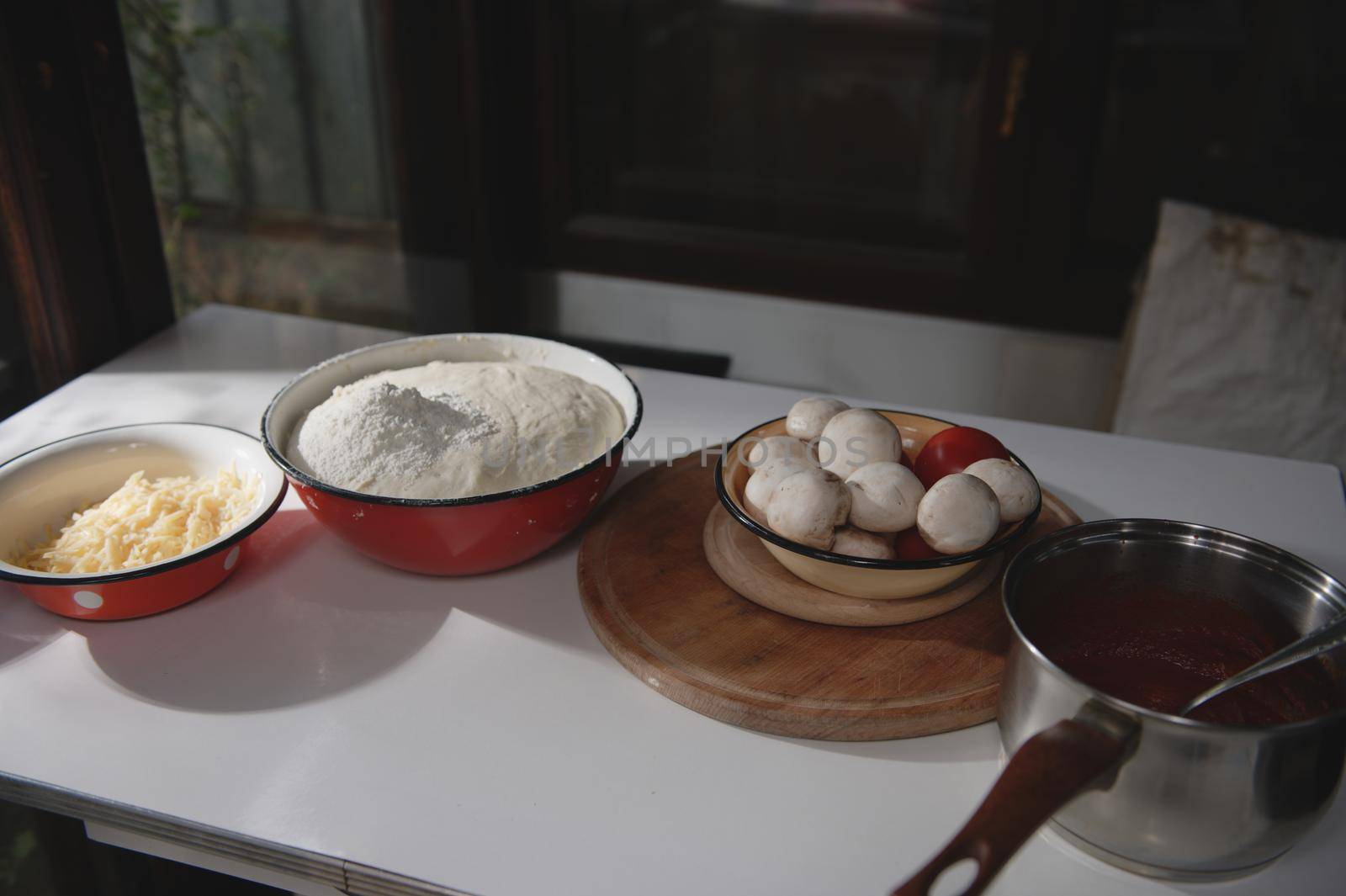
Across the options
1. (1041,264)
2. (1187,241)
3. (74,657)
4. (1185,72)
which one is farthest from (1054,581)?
(1185,72)

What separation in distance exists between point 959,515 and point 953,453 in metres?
0.13

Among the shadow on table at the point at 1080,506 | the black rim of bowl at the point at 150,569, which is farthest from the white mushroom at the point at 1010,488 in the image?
the black rim of bowl at the point at 150,569

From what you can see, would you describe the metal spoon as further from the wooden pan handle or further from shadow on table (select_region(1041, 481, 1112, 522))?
shadow on table (select_region(1041, 481, 1112, 522))

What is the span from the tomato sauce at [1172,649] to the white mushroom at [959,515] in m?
0.08

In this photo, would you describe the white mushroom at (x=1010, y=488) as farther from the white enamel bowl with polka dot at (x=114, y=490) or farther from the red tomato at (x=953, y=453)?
→ the white enamel bowl with polka dot at (x=114, y=490)

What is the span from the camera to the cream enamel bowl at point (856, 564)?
0.87 m

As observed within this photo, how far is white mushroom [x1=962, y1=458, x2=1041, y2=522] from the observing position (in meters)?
0.91

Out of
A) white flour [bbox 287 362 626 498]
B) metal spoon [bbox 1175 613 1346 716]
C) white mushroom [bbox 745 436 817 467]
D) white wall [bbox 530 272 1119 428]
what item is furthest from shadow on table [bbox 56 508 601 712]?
white wall [bbox 530 272 1119 428]

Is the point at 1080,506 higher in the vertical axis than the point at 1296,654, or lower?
lower

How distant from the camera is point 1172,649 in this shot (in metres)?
0.86

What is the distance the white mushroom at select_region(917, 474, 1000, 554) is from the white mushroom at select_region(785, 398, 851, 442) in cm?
16

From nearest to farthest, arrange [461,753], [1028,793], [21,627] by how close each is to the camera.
Result: [1028,793] < [461,753] < [21,627]

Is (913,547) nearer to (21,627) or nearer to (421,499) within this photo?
(421,499)

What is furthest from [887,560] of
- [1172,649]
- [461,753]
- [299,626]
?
[299,626]
